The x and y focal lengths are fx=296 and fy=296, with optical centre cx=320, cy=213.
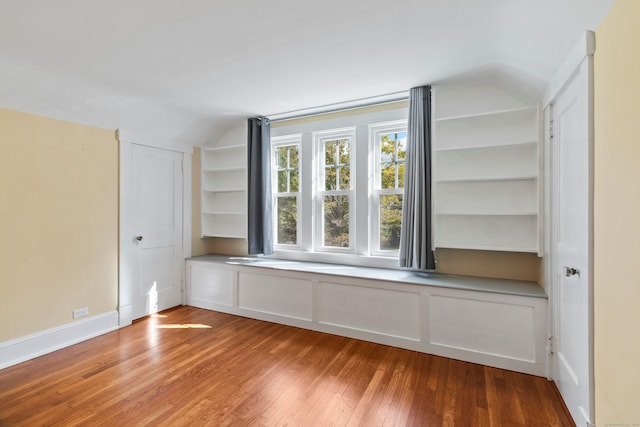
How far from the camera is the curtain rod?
3.17m

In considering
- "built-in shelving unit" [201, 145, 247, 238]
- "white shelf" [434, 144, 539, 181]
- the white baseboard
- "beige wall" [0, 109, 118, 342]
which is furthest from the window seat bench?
"beige wall" [0, 109, 118, 342]

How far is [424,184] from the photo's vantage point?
286 cm

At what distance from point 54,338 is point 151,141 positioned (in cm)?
228

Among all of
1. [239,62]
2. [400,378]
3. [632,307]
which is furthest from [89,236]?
[632,307]

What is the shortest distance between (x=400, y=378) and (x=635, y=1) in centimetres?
249

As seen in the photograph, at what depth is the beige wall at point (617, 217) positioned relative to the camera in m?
1.20

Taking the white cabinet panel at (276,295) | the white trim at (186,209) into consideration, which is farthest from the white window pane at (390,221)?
the white trim at (186,209)

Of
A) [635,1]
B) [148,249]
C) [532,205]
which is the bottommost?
[148,249]

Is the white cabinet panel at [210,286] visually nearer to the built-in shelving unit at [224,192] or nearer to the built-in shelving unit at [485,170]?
the built-in shelving unit at [224,192]

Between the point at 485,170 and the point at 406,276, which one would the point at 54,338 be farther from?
the point at 485,170

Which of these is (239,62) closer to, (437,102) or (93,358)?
(437,102)

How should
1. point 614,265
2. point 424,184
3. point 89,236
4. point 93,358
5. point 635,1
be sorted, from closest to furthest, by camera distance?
point 635,1 → point 614,265 → point 93,358 → point 424,184 → point 89,236

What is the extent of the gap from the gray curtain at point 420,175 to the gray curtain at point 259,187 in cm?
186

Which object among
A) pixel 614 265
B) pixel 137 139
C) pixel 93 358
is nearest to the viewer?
pixel 614 265
